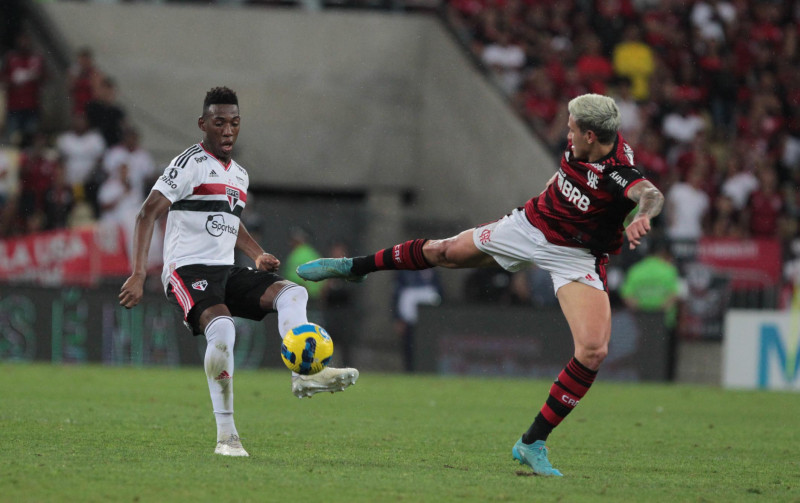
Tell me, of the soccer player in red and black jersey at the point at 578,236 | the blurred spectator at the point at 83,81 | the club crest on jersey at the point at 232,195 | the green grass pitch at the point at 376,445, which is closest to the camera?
the green grass pitch at the point at 376,445

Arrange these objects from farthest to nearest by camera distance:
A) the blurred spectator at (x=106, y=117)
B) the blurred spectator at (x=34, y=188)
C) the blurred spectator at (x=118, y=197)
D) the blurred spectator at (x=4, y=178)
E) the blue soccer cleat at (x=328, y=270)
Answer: the blurred spectator at (x=106, y=117) → the blurred spectator at (x=4, y=178) → the blurred spectator at (x=34, y=188) → the blurred spectator at (x=118, y=197) → the blue soccer cleat at (x=328, y=270)

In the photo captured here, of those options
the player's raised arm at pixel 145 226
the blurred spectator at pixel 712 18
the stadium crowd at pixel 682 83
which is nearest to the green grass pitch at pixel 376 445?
the player's raised arm at pixel 145 226

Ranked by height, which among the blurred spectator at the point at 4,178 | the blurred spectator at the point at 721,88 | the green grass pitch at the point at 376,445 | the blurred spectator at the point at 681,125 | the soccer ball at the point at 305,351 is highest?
the blurred spectator at the point at 721,88

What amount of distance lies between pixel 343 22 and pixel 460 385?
9303mm

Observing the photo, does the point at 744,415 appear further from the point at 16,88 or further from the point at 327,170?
the point at 16,88

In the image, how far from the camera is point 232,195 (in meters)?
7.93

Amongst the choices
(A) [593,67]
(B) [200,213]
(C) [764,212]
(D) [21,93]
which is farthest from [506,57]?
(B) [200,213]

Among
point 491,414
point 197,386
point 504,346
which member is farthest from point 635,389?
point 197,386

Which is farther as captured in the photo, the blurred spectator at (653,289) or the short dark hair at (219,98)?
the blurred spectator at (653,289)

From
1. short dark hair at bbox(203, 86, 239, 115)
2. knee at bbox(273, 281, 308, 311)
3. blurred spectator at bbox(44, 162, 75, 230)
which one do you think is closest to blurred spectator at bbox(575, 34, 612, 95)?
blurred spectator at bbox(44, 162, 75, 230)

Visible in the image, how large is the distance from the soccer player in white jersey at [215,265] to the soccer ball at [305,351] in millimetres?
79

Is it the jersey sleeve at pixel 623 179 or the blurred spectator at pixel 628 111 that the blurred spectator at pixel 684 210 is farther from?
the jersey sleeve at pixel 623 179

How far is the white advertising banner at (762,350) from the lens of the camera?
54.7 ft

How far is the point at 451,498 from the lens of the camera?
6145 mm
